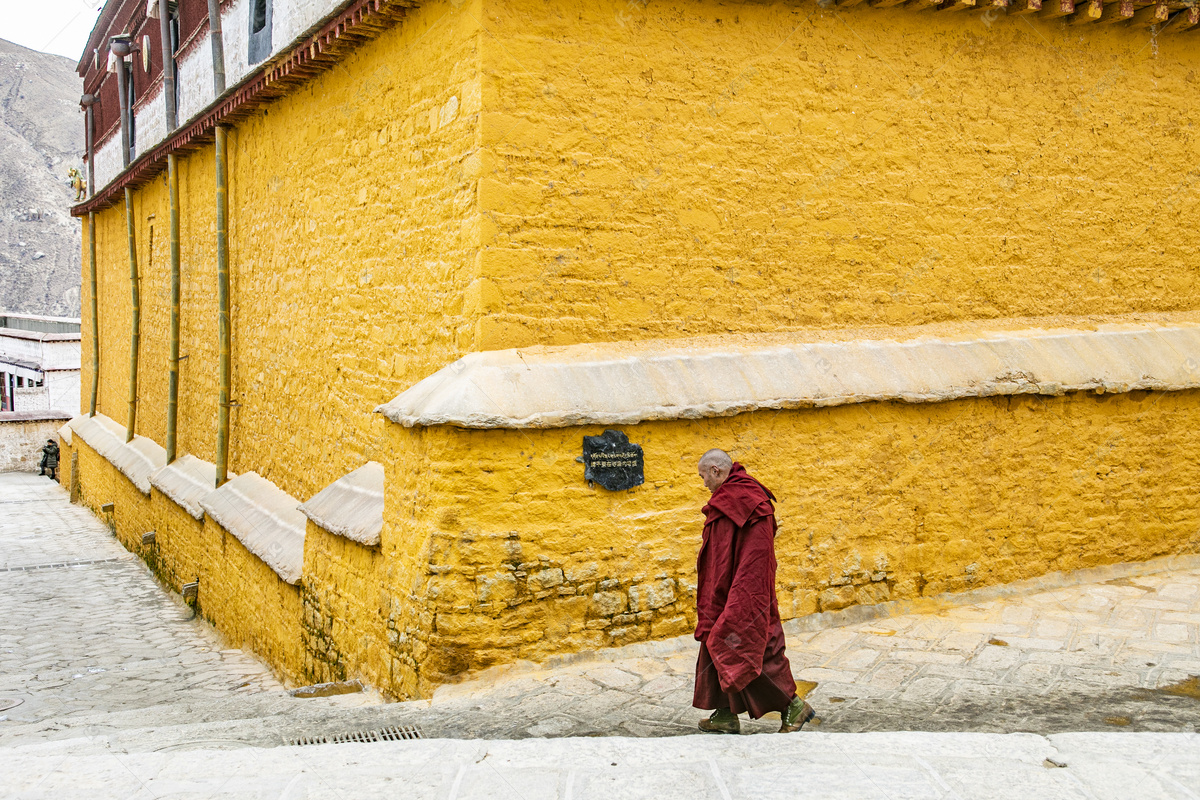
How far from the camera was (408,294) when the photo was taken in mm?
6586

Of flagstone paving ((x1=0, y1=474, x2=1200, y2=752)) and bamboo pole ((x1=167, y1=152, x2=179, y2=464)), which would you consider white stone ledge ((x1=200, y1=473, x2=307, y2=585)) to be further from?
bamboo pole ((x1=167, y1=152, x2=179, y2=464))

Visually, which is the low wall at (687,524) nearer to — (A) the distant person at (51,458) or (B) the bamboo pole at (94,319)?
(B) the bamboo pole at (94,319)

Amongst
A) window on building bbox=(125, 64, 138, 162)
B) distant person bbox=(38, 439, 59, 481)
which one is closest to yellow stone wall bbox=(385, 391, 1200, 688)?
window on building bbox=(125, 64, 138, 162)

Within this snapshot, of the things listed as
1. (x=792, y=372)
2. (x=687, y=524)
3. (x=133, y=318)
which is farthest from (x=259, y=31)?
(x=687, y=524)

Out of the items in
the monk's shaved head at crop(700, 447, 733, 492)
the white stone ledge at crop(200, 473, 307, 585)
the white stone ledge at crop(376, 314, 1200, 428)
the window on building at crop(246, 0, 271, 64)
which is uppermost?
the window on building at crop(246, 0, 271, 64)

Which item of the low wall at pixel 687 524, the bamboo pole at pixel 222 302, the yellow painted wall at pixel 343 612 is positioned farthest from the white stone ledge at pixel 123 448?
the yellow painted wall at pixel 343 612

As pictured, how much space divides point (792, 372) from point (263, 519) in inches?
196

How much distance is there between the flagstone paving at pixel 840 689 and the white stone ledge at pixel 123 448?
195 inches

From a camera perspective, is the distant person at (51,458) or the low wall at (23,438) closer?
the distant person at (51,458)

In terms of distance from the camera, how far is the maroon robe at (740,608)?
434 cm

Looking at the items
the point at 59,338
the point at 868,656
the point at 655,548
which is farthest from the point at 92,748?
the point at 59,338

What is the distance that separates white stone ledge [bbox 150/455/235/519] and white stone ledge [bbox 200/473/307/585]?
26cm

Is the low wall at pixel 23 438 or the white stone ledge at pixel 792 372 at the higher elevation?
the white stone ledge at pixel 792 372

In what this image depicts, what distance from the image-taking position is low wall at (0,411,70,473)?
2384cm
